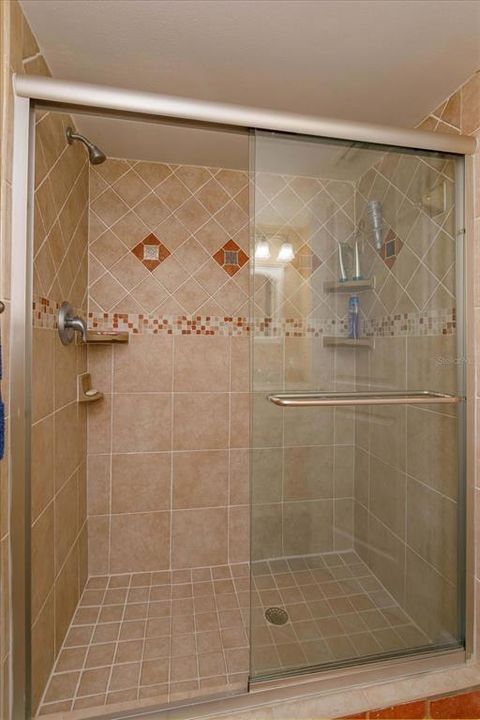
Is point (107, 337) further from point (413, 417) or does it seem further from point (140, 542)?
point (413, 417)

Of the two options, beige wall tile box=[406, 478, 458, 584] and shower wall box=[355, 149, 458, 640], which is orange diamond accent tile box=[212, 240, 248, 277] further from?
beige wall tile box=[406, 478, 458, 584]

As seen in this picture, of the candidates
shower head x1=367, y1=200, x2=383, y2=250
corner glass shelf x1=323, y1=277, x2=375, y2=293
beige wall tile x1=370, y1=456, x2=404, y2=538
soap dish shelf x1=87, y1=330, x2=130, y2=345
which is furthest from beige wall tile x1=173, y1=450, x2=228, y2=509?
shower head x1=367, y1=200, x2=383, y2=250

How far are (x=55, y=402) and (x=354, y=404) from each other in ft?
3.54

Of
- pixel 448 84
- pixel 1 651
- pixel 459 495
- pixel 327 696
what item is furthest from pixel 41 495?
pixel 448 84

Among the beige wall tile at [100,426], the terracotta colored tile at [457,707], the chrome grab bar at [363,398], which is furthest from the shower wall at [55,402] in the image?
the terracotta colored tile at [457,707]

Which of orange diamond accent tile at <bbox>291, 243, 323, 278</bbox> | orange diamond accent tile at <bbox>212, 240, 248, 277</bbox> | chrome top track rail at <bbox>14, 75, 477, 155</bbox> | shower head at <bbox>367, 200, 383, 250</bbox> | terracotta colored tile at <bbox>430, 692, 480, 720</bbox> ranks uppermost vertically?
chrome top track rail at <bbox>14, 75, 477, 155</bbox>

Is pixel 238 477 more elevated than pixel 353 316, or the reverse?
pixel 353 316

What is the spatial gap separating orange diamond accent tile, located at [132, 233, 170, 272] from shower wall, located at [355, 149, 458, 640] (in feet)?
3.66

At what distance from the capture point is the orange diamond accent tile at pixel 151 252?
1906 mm

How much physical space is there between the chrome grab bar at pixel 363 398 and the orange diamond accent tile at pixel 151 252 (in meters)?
1.11

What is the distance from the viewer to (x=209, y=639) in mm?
1437

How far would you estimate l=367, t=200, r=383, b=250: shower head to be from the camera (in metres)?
1.27

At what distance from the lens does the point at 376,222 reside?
1272 millimetres

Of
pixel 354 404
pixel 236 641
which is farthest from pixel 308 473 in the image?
pixel 236 641
